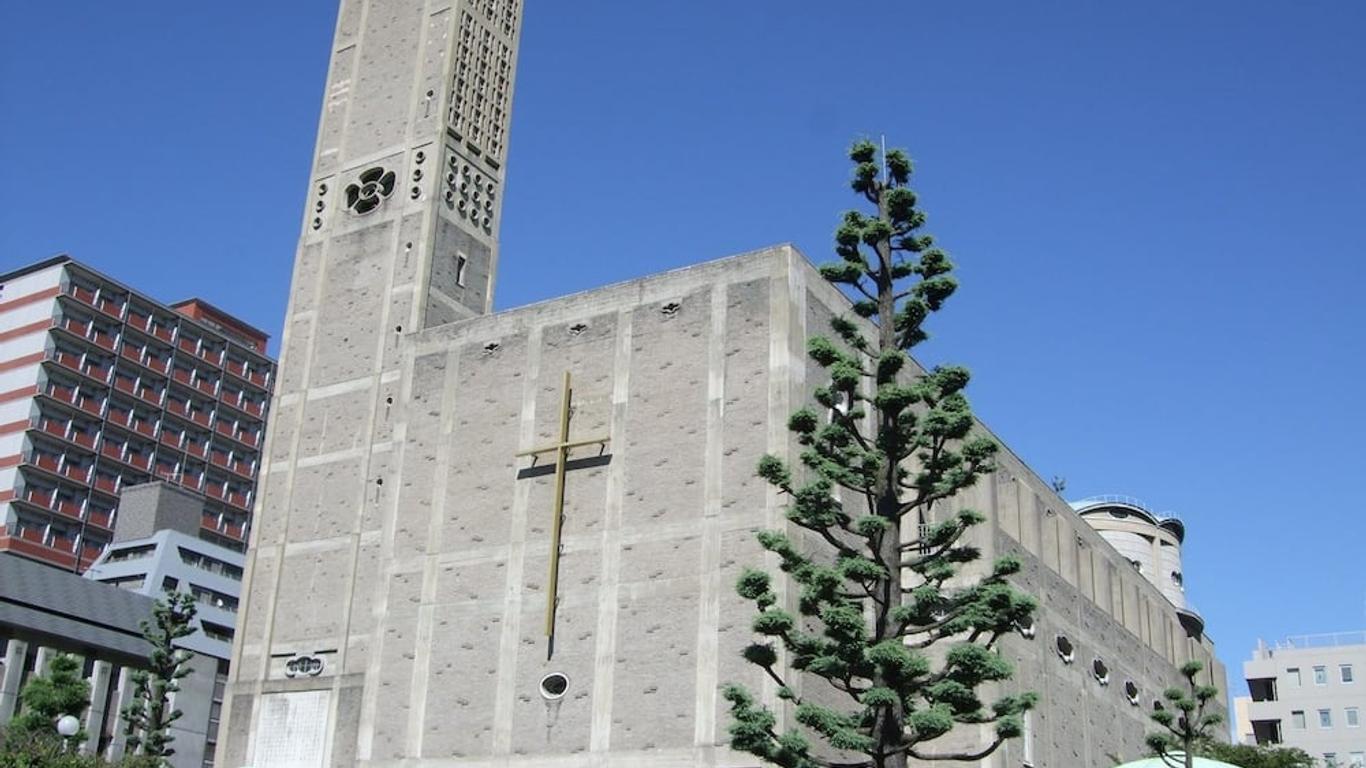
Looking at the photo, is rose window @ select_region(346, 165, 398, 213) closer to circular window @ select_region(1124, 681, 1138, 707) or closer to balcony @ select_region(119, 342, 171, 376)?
circular window @ select_region(1124, 681, 1138, 707)

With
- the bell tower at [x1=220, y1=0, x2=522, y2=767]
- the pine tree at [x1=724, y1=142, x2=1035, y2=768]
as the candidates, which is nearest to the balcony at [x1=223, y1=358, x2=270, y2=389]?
the bell tower at [x1=220, y1=0, x2=522, y2=767]

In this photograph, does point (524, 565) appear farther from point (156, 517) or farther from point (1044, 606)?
point (156, 517)

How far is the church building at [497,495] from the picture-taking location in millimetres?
35031

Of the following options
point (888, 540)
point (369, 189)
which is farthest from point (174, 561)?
point (888, 540)

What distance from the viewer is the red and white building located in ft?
278

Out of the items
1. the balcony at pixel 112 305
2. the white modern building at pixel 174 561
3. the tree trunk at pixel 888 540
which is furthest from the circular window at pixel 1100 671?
the balcony at pixel 112 305

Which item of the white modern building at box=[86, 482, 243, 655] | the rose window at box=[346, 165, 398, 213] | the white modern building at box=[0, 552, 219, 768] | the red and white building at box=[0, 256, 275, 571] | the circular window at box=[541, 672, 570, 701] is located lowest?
the circular window at box=[541, 672, 570, 701]

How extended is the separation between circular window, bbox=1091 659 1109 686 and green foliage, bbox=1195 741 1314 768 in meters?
3.51

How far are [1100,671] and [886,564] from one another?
90.4 ft

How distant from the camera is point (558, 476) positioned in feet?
123

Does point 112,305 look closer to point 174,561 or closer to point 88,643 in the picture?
point 174,561

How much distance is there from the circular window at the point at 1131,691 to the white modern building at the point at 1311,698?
96.9 ft

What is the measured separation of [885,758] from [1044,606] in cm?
2293

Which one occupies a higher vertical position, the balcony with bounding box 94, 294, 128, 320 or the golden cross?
the balcony with bounding box 94, 294, 128, 320
